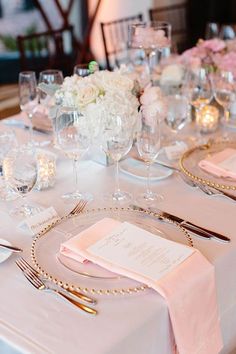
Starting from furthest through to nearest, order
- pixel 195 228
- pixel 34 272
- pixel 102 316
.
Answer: pixel 195 228 → pixel 34 272 → pixel 102 316

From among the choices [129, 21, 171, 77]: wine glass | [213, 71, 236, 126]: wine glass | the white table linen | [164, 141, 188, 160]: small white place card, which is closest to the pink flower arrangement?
[129, 21, 171, 77]: wine glass

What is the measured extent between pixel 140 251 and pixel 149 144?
385 mm

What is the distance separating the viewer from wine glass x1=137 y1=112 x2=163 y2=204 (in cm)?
132

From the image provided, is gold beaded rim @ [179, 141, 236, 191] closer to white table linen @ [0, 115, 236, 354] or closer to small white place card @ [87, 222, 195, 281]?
white table linen @ [0, 115, 236, 354]

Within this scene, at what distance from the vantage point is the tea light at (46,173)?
137 cm

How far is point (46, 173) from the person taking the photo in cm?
138

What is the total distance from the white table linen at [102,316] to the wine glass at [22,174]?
54 mm

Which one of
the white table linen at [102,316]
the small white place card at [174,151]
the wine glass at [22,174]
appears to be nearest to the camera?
the white table linen at [102,316]

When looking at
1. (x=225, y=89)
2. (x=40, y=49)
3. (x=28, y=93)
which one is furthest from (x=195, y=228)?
(x=40, y=49)

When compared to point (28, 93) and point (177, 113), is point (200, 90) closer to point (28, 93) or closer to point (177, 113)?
point (177, 113)

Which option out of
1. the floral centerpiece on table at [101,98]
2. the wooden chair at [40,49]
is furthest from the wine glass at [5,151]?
the wooden chair at [40,49]

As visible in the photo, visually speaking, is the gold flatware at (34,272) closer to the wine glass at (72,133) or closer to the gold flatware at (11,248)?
the gold flatware at (11,248)

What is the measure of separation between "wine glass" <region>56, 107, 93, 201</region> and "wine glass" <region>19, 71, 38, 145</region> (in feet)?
1.35

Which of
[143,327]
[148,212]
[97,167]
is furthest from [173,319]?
[97,167]
